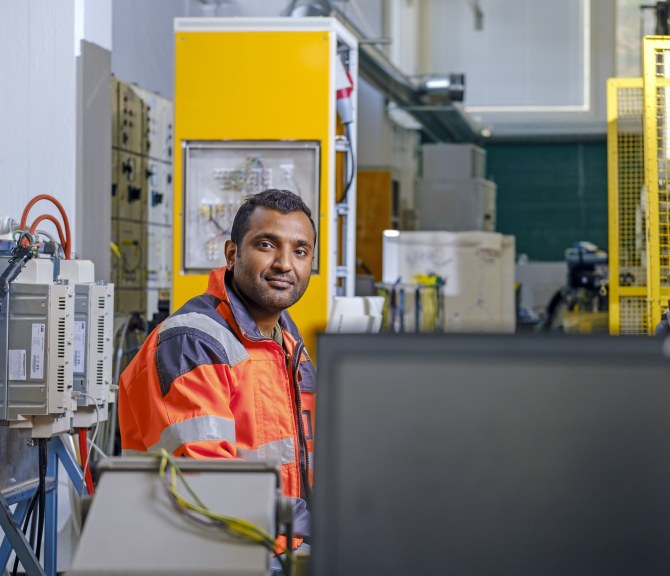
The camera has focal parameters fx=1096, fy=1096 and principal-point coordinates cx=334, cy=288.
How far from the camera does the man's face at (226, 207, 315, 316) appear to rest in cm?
259

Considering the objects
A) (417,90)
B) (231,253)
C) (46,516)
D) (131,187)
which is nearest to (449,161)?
(417,90)

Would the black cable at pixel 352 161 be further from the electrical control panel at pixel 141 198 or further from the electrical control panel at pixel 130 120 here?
the electrical control panel at pixel 130 120

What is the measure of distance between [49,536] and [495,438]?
2.88 meters

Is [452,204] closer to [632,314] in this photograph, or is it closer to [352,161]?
[632,314]

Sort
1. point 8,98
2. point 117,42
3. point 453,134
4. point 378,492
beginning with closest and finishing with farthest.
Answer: point 378,492 < point 8,98 < point 117,42 < point 453,134

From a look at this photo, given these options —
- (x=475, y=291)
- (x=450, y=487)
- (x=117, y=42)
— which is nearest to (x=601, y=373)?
(x=450, y=487)

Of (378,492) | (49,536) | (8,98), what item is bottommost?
(49,536)

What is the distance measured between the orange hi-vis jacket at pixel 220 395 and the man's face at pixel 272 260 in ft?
0.26

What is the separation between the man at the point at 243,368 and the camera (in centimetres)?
217

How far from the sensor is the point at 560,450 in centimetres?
109

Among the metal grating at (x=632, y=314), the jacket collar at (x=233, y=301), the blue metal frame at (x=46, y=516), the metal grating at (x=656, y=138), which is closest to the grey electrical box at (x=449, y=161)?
the metal grating at (x=632, y=314)

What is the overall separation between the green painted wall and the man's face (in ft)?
46.5

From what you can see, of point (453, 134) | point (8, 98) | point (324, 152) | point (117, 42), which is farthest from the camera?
point (453, 134)

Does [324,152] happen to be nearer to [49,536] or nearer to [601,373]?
[49,536]
